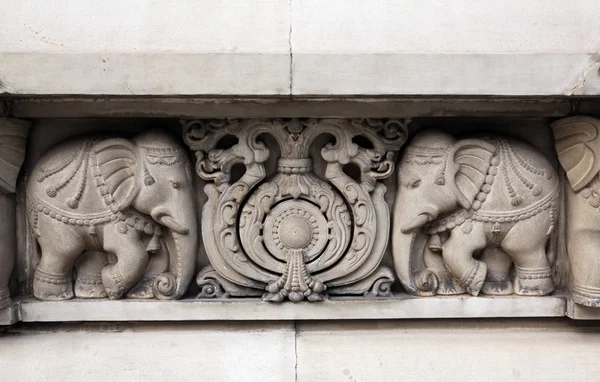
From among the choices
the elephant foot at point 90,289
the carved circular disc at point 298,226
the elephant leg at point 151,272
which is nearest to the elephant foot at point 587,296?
the carved circular disc at point 298,226

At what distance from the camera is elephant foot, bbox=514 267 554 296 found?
211 centimetres

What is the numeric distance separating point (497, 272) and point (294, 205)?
31.3 inches

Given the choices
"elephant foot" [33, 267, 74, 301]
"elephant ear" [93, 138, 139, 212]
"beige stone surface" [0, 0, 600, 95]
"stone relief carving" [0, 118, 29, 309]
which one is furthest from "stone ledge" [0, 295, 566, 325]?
"beige stone surface" [0, 0, 600, 95]

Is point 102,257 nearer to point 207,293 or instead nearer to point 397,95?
point 207,293

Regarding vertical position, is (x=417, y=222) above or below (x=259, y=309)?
above

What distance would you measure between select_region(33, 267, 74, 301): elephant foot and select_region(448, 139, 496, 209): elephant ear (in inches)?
56.6

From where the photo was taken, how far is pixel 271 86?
1.81 metres

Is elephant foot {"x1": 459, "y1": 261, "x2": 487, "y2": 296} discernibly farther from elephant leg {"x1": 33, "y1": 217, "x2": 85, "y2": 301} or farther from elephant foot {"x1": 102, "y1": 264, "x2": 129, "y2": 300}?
elephant leg {"x1": 33, "y1": 217, "x2": 85, "y2": 301}

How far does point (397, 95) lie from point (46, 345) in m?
1.52

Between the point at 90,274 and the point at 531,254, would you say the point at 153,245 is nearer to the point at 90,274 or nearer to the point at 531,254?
the point at 90,274

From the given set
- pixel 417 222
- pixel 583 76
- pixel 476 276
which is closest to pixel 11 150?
pixel 417 222

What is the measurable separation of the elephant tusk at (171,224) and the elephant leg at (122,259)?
113mm

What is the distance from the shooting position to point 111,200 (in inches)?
79.9

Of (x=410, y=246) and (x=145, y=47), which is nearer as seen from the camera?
(x=145, y=47)
